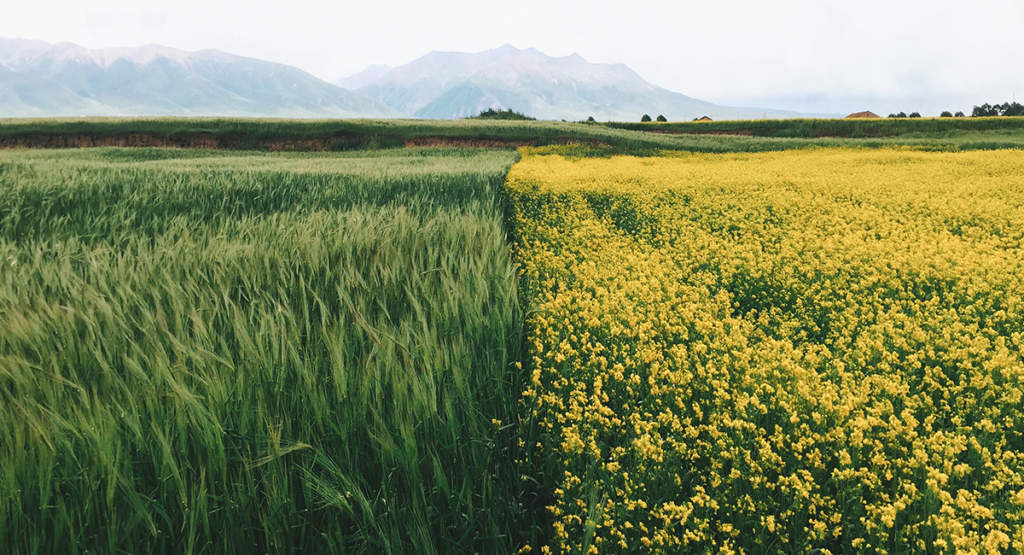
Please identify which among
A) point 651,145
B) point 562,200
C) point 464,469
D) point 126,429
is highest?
point 651,145

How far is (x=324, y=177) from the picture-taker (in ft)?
32.4

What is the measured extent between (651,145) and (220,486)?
3069 cm

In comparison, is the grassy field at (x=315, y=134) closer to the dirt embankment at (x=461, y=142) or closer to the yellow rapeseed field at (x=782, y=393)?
the dirt embankment at (x=461, y=142)

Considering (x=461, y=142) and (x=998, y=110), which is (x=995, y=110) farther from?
(x=461, y=142)

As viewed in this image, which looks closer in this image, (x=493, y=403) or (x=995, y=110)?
(x=493, y=403)

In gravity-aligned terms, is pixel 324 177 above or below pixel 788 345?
above

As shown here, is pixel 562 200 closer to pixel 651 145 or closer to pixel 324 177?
pixel 324 177

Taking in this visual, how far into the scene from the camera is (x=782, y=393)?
215 centimetres

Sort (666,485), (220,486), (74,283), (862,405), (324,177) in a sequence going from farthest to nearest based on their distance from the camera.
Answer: (324,177) < (74,283) < (862,405) < (666,485) < (220,486)

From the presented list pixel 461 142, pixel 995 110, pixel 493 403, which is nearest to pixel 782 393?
pixel 493 403

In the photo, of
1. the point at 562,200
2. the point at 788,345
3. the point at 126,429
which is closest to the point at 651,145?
the point at 562,200

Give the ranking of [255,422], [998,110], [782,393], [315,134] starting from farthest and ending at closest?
[998,110]
[315,134]
[782,393]
[255,422]

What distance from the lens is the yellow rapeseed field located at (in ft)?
5.29

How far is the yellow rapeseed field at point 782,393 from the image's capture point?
1613mm
